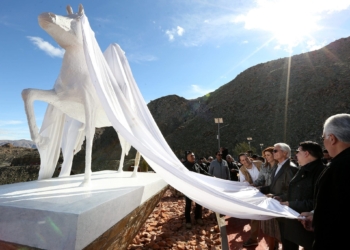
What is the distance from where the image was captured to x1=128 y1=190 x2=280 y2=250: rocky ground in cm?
350

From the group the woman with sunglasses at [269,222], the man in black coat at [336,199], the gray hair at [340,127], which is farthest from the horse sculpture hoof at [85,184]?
the woman with sunglasses at [269,222]

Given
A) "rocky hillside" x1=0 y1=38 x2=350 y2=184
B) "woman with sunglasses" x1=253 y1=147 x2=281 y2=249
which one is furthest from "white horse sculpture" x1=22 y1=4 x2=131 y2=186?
"rocky hillside" x1=0 y1=38 x2=350 y2=184

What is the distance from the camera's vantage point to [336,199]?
3.95 feet

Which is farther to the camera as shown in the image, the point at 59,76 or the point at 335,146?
the point at 59,76

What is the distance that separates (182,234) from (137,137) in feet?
9.03

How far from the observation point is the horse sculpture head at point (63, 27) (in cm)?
222

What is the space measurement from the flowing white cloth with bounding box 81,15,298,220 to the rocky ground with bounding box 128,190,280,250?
1.63 meters

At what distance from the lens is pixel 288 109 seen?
36.9m

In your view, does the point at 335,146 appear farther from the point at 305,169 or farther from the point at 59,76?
the point at 59,76

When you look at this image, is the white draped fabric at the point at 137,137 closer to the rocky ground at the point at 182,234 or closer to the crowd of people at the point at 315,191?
the crowd of people at the point at 315,191

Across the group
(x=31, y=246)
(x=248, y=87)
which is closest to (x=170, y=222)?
(x=31, y=246)

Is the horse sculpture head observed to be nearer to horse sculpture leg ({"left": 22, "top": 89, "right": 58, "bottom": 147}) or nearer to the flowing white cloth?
the flowing white cloth

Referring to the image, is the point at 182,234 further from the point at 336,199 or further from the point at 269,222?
the point at 336,199

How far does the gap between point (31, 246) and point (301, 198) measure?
237 cm
